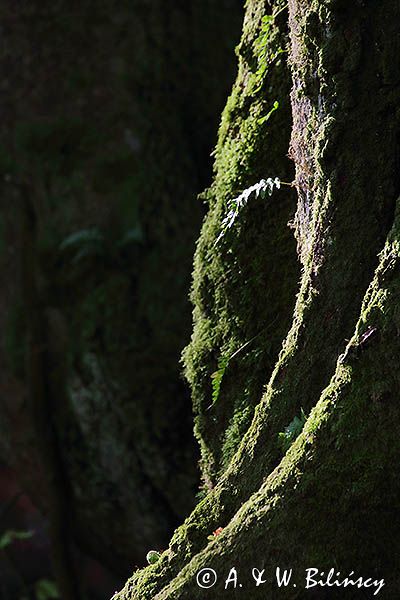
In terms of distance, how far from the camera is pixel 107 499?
5695 millimetres

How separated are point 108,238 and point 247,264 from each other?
276 centimetres

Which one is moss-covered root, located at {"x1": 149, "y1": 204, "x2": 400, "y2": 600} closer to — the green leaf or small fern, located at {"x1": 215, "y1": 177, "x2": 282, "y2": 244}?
small fern, located at {"x1": 215, "y1": 177, "x2": 282, "y2": 244}

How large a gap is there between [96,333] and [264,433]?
3.29 m

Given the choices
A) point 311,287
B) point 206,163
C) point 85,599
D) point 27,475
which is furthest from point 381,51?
point 85,599

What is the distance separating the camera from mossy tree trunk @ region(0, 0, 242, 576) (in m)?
5.45

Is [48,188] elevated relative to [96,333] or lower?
elevated

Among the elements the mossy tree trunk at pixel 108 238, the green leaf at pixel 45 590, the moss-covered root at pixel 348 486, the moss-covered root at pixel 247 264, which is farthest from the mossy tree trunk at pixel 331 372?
the green leaf at pixel 45 590

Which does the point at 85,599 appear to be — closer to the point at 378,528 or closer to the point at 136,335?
the point at 136,335

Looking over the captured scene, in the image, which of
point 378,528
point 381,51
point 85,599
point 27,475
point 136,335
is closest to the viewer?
point 378,528

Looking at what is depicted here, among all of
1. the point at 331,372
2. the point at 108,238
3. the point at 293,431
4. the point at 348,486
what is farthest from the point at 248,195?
the point at 108,238

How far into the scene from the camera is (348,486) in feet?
6.75

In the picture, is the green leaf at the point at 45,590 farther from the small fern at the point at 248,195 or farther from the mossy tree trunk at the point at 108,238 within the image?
the small fern at the point at 248,195

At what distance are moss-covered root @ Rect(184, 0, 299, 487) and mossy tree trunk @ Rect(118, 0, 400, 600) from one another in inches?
8.6

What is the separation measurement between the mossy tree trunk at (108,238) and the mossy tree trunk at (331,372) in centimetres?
286
